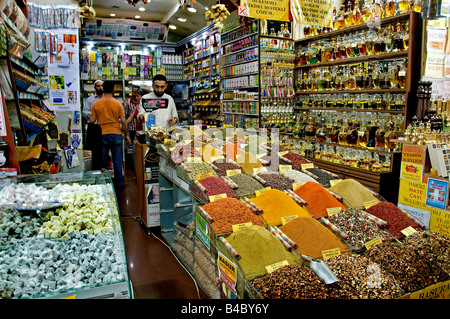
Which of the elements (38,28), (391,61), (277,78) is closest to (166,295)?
(391,61)

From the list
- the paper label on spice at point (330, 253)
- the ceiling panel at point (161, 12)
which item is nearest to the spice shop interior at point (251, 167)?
the paper label on spice at point (330, 253)

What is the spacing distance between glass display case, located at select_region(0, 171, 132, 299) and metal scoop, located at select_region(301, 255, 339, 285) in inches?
33.8

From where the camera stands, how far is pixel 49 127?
4426 millimetres

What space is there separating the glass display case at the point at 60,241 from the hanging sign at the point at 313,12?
3581 mm

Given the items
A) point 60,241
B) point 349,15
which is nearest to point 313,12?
point 349,15

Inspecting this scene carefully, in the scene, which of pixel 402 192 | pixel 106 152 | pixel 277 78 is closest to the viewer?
pixel 402 192

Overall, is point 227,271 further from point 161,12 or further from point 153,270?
point 161,12

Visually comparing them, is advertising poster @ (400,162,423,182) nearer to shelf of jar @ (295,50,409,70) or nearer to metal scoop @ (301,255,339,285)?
shelf of jar @ (295,50,409,70)

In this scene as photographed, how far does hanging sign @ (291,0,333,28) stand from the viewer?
449 centimetres

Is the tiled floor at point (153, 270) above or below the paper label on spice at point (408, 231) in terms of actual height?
below

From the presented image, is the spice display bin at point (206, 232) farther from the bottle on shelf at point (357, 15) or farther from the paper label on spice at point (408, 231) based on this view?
the bottle on shelf at point (357, 15)

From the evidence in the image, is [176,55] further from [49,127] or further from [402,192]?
[402,192]

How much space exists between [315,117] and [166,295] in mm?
3997

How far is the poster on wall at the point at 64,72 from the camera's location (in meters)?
5.66
